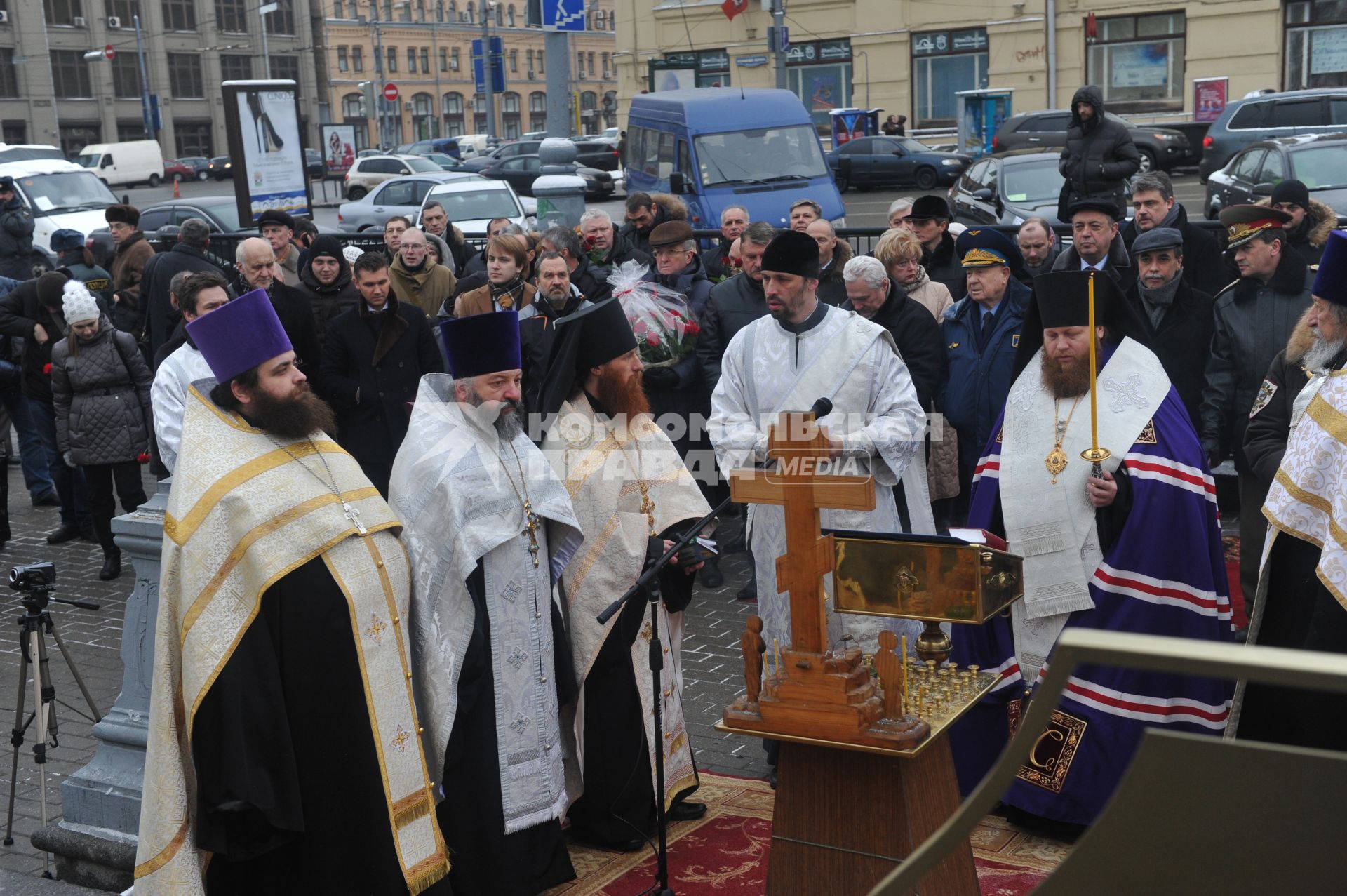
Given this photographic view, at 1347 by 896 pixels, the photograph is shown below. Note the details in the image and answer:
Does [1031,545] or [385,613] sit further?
[1031,545]

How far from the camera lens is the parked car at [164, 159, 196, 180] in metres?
53.9

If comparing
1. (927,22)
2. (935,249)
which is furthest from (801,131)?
(927,22)

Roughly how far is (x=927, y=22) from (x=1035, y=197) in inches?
852

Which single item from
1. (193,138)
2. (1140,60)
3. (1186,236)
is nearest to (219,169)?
(193,138)

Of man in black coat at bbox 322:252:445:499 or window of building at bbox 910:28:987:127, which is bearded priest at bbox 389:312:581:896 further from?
window of building at bbox 910:28:987:127

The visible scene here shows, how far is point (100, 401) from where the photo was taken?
8703mm

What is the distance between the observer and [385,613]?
4168 mm

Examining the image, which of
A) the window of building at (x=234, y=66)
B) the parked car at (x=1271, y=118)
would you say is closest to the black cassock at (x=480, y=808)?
the parked car at (x=1271, y=118)

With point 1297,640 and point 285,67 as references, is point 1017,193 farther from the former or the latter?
point 285,67

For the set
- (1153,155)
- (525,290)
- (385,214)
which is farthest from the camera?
(1153,155)

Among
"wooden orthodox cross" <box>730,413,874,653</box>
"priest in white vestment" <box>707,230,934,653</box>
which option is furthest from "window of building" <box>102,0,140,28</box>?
"wooden orthodox cross" <box>730,413,874,653</box>

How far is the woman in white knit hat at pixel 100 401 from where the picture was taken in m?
8.70

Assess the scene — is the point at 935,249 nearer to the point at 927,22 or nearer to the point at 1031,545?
the point at 1031,545

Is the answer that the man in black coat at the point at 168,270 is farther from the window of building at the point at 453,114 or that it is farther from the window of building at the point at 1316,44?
the window of building at the point at 453,114
